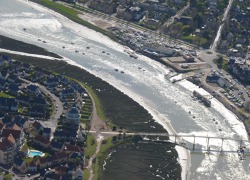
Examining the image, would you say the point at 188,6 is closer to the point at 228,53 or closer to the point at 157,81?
the point at 228,53

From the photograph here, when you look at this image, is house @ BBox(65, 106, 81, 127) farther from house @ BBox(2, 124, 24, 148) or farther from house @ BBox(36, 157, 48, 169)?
house @ BBox(36, 157, 48, 169)

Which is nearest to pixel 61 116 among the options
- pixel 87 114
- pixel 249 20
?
pixel 87 114

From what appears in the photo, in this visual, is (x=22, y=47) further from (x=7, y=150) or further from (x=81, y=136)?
(x=7, y=150)

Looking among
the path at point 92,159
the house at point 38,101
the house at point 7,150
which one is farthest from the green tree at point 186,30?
the house at point 7,150

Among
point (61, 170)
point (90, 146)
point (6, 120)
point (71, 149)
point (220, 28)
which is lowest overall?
point (61, 170)

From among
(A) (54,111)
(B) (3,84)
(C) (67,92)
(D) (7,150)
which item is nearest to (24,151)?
(D) (7,150)

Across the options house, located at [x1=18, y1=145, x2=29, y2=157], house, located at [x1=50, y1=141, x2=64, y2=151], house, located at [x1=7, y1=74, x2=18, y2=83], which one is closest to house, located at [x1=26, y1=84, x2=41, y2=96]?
house, located at [x1=7, y1=74, x2=18, y2=83]

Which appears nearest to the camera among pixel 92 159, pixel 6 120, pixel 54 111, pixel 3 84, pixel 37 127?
pixel 92 159
